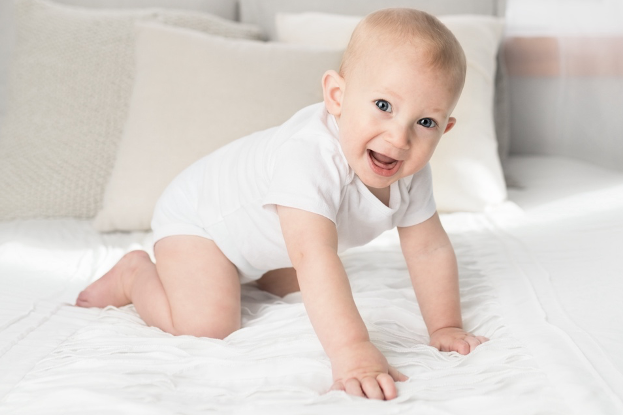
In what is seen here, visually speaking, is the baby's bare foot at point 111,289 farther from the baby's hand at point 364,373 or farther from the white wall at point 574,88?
the white wall at point 574,88

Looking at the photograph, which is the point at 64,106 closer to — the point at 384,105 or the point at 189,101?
the point at 189,101

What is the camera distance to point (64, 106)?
1652 mm

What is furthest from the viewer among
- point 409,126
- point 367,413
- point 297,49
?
point 297,49

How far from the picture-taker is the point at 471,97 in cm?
171

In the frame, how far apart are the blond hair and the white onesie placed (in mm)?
156

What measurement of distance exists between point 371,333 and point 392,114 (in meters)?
0.30

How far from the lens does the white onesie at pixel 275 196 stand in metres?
0.96

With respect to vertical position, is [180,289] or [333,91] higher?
[333,91]

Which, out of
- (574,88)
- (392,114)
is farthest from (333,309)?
(574,88)

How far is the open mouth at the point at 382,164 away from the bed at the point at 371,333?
22cm

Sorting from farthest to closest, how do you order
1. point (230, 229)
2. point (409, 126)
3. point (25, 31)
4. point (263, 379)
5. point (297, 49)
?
point (25, 31)
point (297, 49)
point (230, 229)
point (409, 126)
point (263, 379)

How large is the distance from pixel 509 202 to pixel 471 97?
287 mm

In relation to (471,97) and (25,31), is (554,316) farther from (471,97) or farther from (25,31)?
(25,31)

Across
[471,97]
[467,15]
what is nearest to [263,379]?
[471,97]
